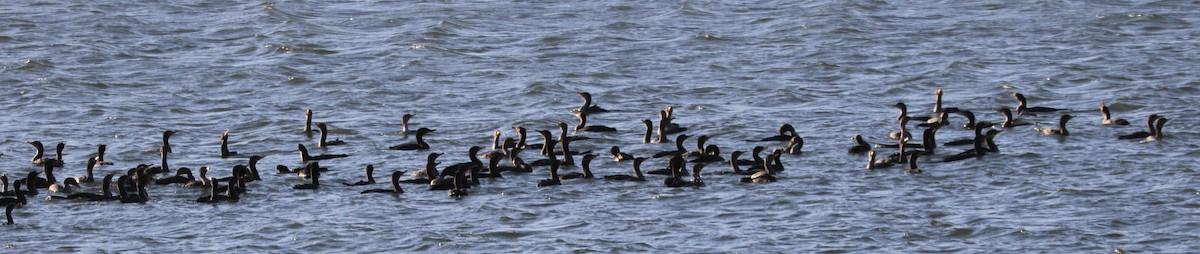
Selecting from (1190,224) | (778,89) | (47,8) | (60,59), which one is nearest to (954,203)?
(1190,224)

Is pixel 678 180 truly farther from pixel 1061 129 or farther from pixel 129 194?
pixel 1061 129

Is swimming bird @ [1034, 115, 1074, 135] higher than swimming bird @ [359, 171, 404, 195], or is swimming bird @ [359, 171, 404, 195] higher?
swimming bird @ [359, 171, 404, 195]

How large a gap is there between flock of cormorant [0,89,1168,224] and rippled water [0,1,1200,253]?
212mm

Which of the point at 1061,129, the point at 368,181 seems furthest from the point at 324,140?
the point at 1061,129

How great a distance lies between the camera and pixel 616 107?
2725cm

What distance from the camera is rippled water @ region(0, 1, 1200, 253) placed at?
18.8 m

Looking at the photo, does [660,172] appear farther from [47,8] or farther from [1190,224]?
[47,8]

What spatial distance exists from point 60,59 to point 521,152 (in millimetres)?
11413

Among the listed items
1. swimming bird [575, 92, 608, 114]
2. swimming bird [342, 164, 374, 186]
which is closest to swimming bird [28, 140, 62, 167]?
swimming bird [342, 164, 374, 186]

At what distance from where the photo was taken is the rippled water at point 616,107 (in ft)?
61.5

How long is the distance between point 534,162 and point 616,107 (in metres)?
5.35

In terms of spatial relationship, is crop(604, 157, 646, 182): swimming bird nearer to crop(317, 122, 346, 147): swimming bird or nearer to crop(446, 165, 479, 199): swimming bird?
crop(446, 165, 479, 199): swimming bird

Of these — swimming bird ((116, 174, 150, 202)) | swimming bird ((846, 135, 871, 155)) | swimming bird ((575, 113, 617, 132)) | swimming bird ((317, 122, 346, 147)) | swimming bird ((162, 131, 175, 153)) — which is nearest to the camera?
swimming bird ((116, 174, 150, 202))

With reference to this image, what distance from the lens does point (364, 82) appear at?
97.3 feet
